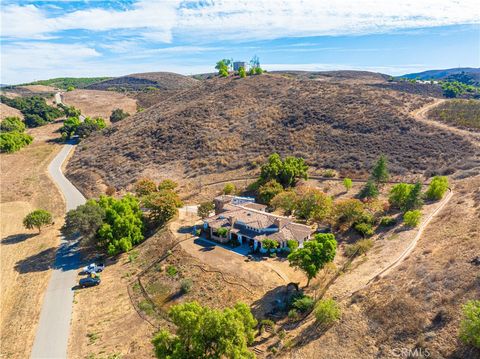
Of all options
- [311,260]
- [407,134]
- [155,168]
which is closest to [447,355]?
[311,260]

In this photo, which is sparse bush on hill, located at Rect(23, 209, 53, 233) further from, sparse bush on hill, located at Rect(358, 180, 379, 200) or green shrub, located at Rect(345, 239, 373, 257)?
sparse bush on hill, located at Rect(358, 180, 379, 200)

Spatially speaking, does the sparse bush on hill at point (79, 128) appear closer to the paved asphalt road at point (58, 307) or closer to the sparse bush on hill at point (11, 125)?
the sparse bush on hill at point (11, 125)

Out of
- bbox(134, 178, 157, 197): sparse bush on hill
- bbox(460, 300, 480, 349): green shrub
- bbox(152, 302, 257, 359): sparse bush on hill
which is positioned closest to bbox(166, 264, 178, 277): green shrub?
bbox(152, 302, 257, 359): sparse bush on hill

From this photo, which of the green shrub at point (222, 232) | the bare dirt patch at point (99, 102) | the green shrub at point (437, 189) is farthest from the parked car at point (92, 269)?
the bare dirt patch at point (99, 102)

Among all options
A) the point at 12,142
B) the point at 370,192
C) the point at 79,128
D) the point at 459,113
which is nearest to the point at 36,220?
the point at 370,192

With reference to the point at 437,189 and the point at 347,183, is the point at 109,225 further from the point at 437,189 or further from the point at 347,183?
the point at 437,189
